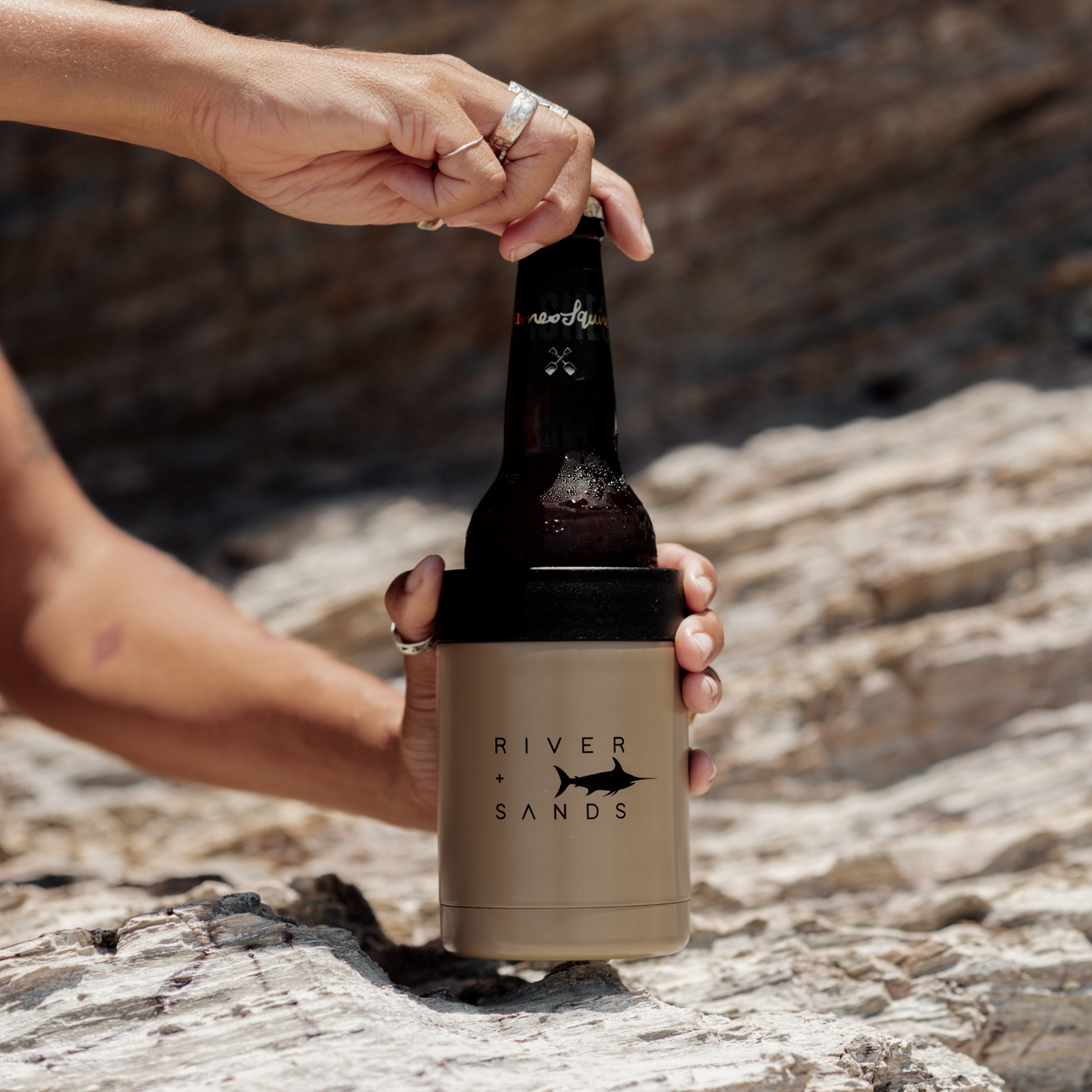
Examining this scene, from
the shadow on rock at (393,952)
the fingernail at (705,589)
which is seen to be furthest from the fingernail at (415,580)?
the shadow on rock at (393,952)

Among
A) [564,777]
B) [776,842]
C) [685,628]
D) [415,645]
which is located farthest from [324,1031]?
[776,842]

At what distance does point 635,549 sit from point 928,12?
16.2 feet

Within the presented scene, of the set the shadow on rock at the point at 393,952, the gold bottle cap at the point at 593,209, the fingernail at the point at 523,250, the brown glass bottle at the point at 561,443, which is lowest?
the shadow on rock at the point at 393,952

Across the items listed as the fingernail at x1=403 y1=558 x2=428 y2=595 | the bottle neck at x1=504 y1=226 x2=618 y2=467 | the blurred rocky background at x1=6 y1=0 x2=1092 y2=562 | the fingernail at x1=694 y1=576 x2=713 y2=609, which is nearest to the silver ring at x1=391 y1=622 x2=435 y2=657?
the fingernail at x1=403 y1=558 x2=428 y2=595

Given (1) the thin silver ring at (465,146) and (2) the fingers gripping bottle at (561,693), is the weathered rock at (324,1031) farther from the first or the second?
(1) the thin silver ring at (465,146)

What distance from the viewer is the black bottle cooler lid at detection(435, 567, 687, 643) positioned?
2.01 meters

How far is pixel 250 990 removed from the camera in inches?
73.3

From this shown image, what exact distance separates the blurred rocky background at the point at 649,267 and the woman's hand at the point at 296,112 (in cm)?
369

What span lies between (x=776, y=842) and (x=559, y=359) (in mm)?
2160

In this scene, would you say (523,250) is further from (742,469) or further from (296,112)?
(742,469)

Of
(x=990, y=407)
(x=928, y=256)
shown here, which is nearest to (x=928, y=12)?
(x=928, y=256)

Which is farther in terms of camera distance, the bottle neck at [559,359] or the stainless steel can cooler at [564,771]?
the bottle neck at [559,359]

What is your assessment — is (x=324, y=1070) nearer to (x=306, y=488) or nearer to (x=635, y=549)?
(x=635, y=549)

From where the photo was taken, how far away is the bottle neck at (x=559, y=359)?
215 centimetres
